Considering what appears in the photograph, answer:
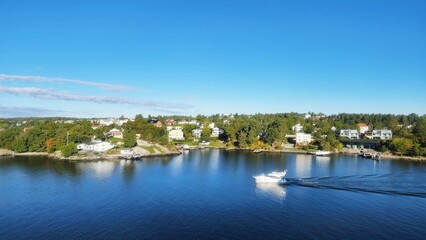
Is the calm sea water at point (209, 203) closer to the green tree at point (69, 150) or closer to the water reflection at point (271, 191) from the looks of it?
the water reflection at point (271, 191)

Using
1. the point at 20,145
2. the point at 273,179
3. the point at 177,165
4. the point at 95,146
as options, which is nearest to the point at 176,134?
the point at 95,146

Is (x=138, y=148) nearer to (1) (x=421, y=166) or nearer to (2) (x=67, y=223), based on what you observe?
(2) (x=67, y=223)

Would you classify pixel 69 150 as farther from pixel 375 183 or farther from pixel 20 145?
pixel 375 183

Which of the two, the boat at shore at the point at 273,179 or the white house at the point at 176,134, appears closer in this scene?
the boat at shore at the point at 273,179

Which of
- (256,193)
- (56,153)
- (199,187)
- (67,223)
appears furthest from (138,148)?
(67,223)

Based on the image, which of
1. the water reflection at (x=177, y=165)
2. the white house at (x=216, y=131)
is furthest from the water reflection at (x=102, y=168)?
the white house at (x=216, y=131)

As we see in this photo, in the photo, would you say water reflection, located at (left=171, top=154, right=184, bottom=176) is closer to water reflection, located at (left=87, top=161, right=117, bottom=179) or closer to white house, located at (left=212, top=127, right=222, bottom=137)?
water reflection, located at (left=87, top=161, right=117, bottom=179)
